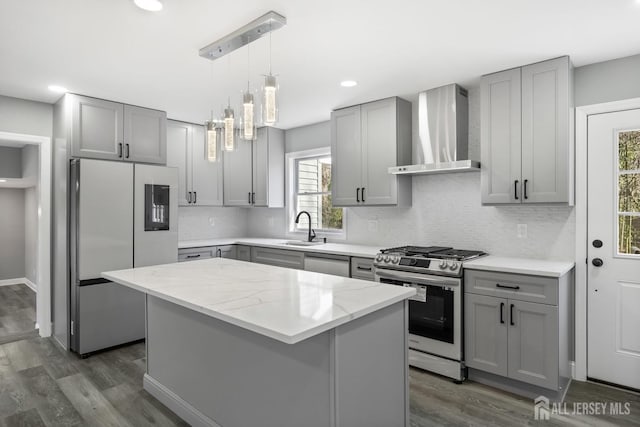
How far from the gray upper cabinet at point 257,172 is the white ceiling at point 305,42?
4.75ft

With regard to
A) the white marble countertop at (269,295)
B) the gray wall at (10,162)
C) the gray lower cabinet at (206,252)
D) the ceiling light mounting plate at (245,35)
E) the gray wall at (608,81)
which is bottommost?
the gray lower cabinet at (206,252)

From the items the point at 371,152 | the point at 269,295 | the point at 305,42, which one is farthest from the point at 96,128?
the point at 269,295

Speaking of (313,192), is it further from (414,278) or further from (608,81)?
(608,81)

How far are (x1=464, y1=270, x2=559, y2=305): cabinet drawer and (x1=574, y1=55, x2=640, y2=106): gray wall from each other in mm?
1432

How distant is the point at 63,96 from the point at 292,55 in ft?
7.81

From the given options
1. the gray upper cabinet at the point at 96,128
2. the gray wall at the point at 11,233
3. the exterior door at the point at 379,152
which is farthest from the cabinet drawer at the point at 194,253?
the gray wall at the point at 11,233

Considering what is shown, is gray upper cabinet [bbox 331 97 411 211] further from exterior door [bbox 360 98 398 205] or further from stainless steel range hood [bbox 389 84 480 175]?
stainless steel range hood [bbox 389 84 480 175]

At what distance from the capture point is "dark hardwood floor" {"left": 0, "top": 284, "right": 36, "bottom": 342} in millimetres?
4156

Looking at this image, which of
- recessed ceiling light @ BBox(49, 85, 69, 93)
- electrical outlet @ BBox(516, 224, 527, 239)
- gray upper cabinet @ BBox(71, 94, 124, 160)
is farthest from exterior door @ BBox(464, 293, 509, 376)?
recessed ceiling light @ BBox(49, 85, 69, 93)

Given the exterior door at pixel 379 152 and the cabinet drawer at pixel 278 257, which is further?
the cabinet drawer at pixel 278 257

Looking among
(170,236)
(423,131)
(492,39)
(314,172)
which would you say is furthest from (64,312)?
(492,39)

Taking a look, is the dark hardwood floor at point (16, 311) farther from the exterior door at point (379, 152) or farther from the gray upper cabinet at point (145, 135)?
the exterior door at point (379, 152)

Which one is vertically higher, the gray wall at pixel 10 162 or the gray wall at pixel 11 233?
the gray wall at pixel 10 162

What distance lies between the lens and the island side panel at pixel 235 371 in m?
1.68
